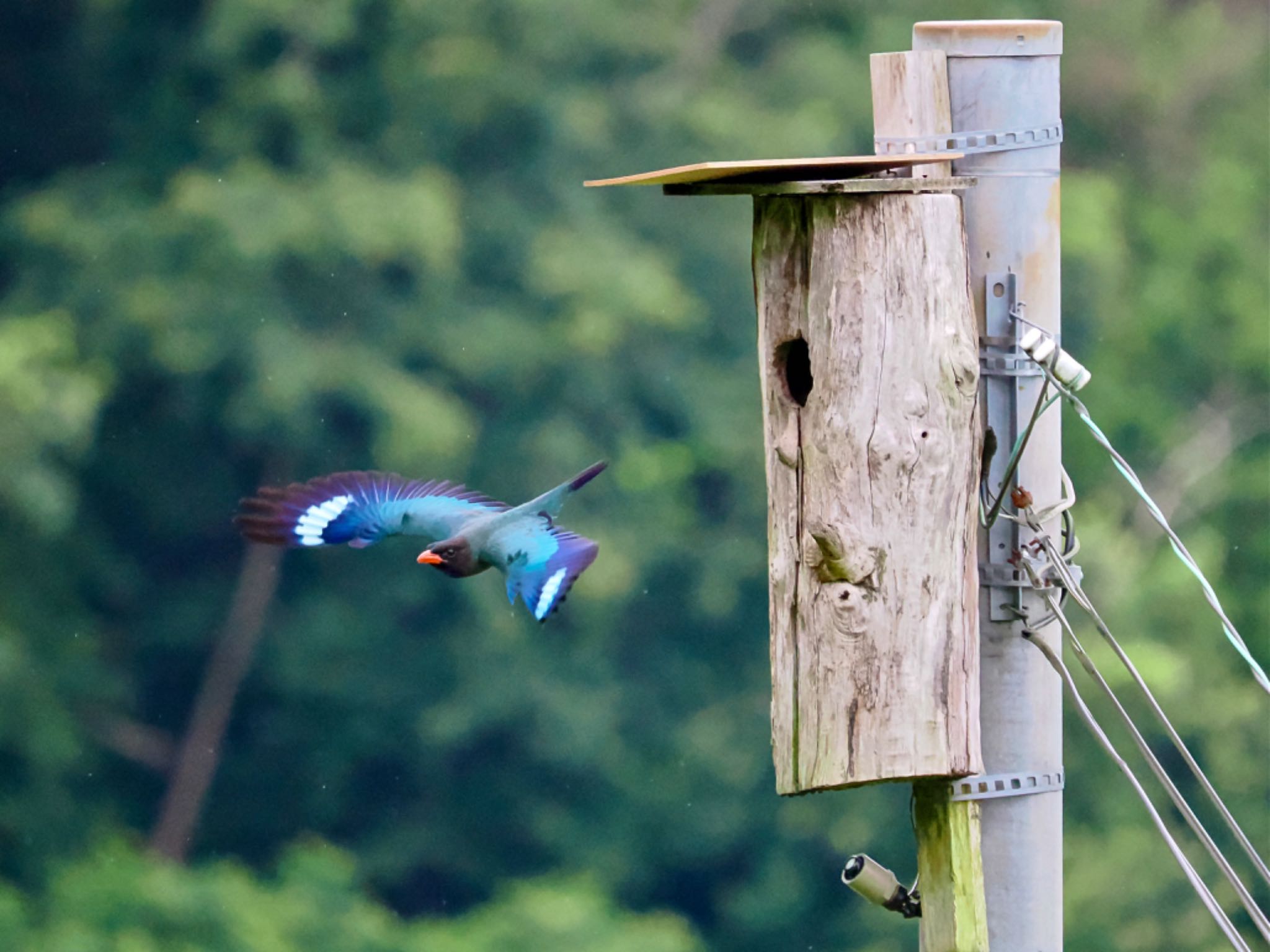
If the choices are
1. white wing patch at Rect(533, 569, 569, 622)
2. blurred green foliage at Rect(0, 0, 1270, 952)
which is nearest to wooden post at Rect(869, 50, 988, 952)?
white wing patch at Rect(533, 569, 569, 622)

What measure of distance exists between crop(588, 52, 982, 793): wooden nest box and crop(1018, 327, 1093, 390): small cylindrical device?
0.08 metres

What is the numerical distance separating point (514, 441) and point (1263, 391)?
218 inches

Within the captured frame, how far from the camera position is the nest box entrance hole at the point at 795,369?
2.94 metres

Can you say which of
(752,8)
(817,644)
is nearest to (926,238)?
(817,644)

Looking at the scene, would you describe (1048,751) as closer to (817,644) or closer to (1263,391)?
(817,644)

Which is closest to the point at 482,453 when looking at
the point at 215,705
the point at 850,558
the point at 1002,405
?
the point at 215,705

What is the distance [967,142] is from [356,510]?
1752mm

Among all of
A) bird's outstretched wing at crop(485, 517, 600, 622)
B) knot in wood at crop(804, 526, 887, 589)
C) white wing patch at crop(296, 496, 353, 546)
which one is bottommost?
knot in wood at crop(804, 526, 887, 589)

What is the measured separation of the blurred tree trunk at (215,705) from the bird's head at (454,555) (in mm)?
9149

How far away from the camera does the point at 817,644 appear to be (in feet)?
9.32

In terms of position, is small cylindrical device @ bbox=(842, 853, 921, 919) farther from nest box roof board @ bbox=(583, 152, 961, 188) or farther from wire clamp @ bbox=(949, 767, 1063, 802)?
nest box roof board @ bbox=(583, 152, 961, 188)

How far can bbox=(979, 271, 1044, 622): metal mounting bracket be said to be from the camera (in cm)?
292

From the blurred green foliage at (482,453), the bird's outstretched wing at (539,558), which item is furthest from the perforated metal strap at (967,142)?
the blurred green foliage at (482,453)

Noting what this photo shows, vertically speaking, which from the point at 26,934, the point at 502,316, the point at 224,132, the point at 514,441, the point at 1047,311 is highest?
the point at 224,132
